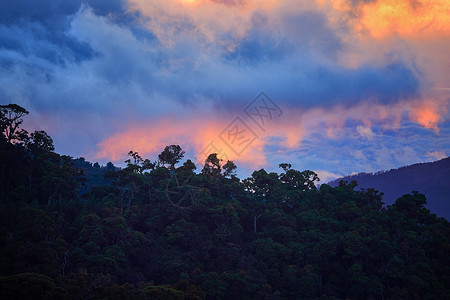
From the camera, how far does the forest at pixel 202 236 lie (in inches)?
1225

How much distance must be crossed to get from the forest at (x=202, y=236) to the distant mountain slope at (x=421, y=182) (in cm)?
6706

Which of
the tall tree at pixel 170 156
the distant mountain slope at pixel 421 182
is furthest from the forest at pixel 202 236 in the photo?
the distant mountain slope at pixel 421 182

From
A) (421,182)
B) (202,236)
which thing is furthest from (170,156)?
(421,182)

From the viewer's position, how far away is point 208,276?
3275 cm

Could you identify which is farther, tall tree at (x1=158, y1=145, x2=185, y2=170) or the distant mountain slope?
the distant mountain slope

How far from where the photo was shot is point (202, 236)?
132 ft

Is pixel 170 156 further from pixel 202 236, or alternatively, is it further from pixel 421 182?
pixel 421 182

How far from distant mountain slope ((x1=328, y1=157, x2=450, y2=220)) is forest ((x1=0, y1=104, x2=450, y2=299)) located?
67064mm

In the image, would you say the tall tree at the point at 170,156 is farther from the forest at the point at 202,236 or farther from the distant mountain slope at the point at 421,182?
the distant mountain slope at the point at 421,182

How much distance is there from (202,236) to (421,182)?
322 feet

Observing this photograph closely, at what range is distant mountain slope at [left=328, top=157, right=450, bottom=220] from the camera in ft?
344

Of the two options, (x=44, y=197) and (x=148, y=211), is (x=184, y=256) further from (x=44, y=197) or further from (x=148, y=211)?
(x=44, y=197)

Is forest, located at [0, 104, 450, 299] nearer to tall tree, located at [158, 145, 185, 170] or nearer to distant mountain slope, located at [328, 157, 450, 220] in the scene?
tall tree, located at [158, 145, 185, 170]

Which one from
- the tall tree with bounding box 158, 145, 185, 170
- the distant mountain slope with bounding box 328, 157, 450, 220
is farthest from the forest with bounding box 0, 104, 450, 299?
the distant mountain slope with bounding box 328, 157, 450, 220
